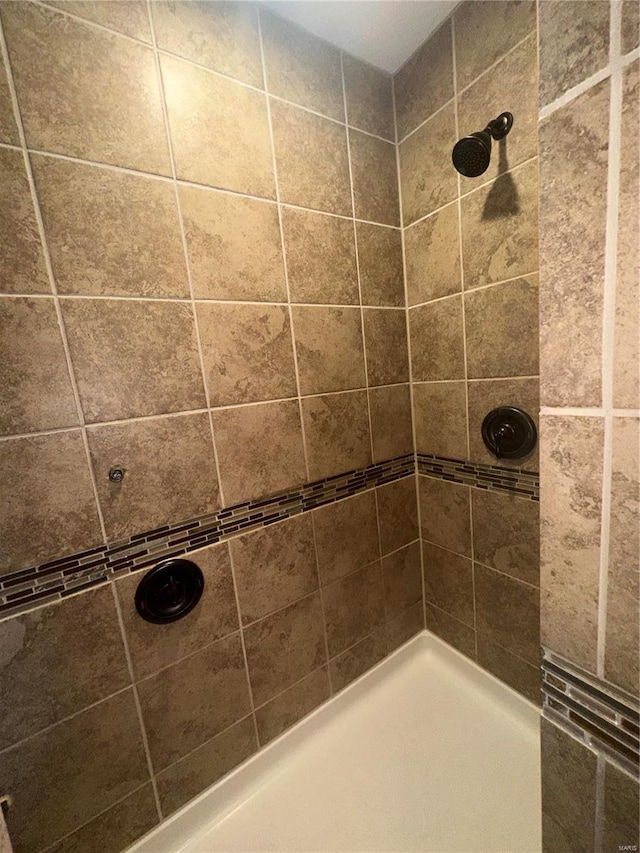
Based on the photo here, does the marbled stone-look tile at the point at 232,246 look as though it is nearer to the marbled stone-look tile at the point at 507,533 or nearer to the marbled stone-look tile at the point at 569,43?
the marbled stone-look tile at the point at 569,43

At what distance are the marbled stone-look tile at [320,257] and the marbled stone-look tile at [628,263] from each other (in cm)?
78

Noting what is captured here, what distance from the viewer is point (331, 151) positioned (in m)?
1.01

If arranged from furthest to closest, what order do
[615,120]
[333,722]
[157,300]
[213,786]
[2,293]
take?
[333,722], [213,786], [157,300], [2,293], [615,120]

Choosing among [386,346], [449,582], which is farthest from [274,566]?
[386,346]

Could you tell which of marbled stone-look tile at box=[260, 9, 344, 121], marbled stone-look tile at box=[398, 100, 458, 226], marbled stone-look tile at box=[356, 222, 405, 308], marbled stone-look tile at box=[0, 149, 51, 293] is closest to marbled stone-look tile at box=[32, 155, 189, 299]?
marbled stone-look tile at box=[0, 149, 51, 293]

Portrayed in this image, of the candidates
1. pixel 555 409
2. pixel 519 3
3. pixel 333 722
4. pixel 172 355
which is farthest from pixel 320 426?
pixel 519 3

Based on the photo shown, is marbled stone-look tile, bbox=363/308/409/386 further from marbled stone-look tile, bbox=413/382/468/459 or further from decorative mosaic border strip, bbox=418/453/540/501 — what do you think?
decorative mosaic border strip, bbox=418/453/540/501

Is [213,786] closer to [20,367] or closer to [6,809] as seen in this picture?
[6,809]

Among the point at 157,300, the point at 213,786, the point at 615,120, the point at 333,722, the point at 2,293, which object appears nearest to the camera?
the point at 615,120

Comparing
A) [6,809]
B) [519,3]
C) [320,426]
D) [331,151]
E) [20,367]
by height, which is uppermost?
[519,3]

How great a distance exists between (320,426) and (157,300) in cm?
58

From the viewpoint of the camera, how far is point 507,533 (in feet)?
3.52

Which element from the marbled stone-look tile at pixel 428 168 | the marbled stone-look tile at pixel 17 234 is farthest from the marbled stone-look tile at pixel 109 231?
the marbled stone-look tile at pixel 428 168

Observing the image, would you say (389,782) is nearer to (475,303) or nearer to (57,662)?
(57,662)
